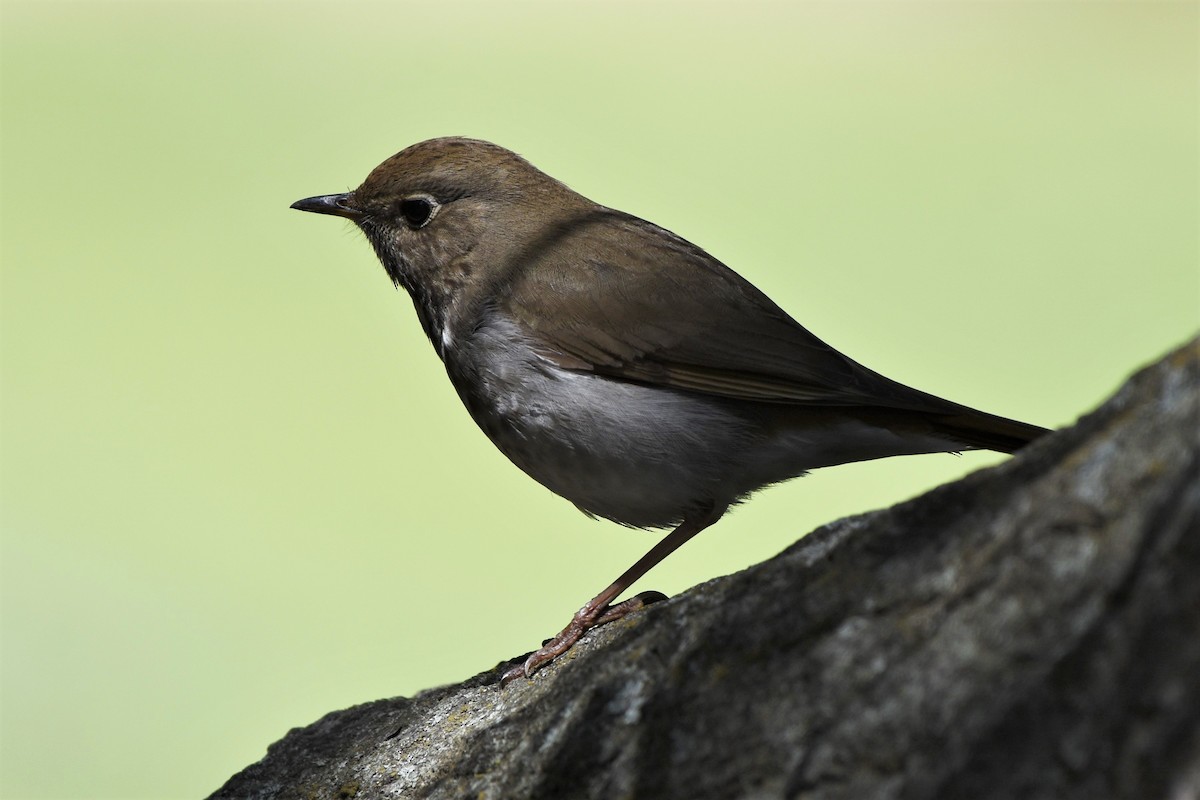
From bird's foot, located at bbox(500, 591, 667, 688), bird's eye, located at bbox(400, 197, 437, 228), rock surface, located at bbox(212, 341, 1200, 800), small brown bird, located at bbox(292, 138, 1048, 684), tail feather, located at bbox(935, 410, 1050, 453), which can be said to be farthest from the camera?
bird's eye, located at bbox(400, 197, 437, 228)

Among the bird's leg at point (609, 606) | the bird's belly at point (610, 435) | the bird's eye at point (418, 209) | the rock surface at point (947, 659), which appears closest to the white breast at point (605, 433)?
the bird's belly at point (610, 435)

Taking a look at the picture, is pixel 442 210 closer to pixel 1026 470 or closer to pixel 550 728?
pixel 550 728

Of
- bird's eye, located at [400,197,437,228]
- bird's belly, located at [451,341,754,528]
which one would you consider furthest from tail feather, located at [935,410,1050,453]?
bird's eye, located at [400,197,437,228]

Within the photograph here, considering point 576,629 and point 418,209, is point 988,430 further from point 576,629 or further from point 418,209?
point 418,209

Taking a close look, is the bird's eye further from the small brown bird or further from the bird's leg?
the bird's leg

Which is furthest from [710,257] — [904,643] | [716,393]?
[904,643]

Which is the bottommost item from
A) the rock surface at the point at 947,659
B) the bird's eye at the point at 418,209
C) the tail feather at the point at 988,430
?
the rock surface at the point at 947,659

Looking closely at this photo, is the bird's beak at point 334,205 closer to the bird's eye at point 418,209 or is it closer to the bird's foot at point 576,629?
the bird's eye at point 418,209
